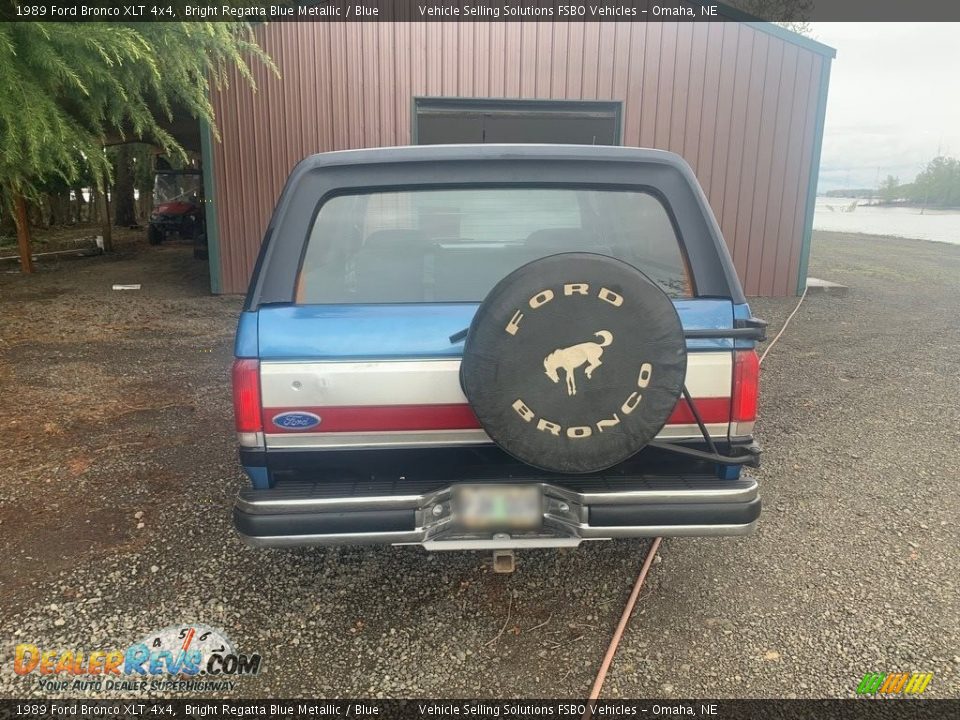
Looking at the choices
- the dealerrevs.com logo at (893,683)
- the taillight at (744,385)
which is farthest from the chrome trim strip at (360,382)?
the dealerrevs.com logo at (893,683)

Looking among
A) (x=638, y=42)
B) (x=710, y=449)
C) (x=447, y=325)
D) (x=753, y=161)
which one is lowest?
(x=710, y=449)

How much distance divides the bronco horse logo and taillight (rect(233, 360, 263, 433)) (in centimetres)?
99

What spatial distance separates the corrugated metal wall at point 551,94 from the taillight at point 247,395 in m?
8.10

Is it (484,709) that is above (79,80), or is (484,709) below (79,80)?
below

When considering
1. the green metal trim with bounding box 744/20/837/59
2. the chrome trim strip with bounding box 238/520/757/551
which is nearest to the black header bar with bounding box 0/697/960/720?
the chrome trim strip with bounding box 238/520/757/551

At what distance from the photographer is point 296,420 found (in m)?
2.29

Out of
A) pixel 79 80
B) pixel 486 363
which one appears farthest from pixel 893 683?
pixel 79 80

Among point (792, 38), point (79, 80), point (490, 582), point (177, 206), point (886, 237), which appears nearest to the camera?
point (490, 582)

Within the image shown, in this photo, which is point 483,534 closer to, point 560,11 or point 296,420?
point 296,420

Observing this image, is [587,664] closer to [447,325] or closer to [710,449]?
[710,449]

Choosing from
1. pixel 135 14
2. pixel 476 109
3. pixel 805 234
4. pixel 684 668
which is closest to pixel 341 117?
pixel 476 109

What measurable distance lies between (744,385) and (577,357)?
724 millimetres

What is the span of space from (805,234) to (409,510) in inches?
408

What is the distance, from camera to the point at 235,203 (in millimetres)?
9750
